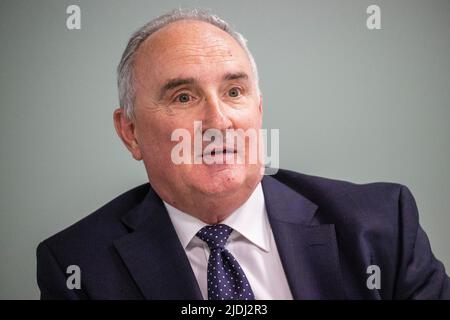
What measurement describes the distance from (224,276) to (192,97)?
1.68ft

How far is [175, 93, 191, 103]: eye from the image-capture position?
1297 millimetres

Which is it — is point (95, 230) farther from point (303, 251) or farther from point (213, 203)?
point (303, 251)

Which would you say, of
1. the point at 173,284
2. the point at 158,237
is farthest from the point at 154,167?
the point at 173,284

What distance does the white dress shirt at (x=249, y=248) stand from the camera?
132cm

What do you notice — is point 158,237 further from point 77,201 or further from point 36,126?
point 36,126

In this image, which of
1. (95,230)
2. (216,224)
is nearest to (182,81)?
(216,224)

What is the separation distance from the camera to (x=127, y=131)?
4.87 ft

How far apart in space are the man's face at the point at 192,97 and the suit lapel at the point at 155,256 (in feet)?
0.39

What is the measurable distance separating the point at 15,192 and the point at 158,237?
562mm

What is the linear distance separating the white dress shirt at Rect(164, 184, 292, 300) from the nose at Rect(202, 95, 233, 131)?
291 mm

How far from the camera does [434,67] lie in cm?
158

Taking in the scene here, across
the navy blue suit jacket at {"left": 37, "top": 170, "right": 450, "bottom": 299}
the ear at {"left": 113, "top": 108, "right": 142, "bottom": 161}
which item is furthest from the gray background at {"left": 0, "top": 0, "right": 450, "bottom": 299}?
the navy blue suit jacket at {"left": 37, "top": 170, "right": 450, "bottom": 299}

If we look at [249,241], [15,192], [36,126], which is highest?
[36,126]

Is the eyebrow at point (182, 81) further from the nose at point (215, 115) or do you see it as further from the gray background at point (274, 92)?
the gray background at point (274, 92)
